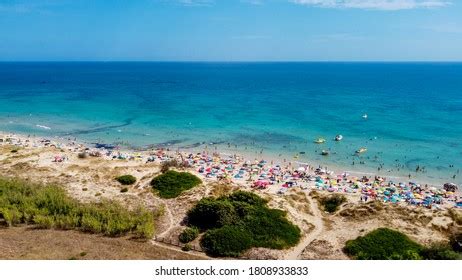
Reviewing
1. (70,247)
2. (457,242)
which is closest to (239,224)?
(70,247)

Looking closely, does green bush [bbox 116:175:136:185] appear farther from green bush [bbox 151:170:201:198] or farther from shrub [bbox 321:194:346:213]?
shrub [bbox 321:194:346:213]

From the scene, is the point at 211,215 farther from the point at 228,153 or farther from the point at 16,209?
the point at 228,153

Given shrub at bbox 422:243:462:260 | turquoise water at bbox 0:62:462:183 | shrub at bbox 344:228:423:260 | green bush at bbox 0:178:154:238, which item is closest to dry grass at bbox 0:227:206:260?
green bush at bbox 0:178:154:238

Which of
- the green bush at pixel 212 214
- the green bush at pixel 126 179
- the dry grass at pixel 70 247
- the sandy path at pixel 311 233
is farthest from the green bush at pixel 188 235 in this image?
the green bush at pixel 126 179

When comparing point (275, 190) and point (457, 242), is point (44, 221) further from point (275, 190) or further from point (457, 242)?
point (457, 242)

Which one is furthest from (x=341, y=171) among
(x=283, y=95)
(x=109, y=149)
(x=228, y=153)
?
(x=283, y=95)

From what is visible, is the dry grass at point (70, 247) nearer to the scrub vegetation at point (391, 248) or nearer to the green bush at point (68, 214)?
the green bush at point (68, 214)
